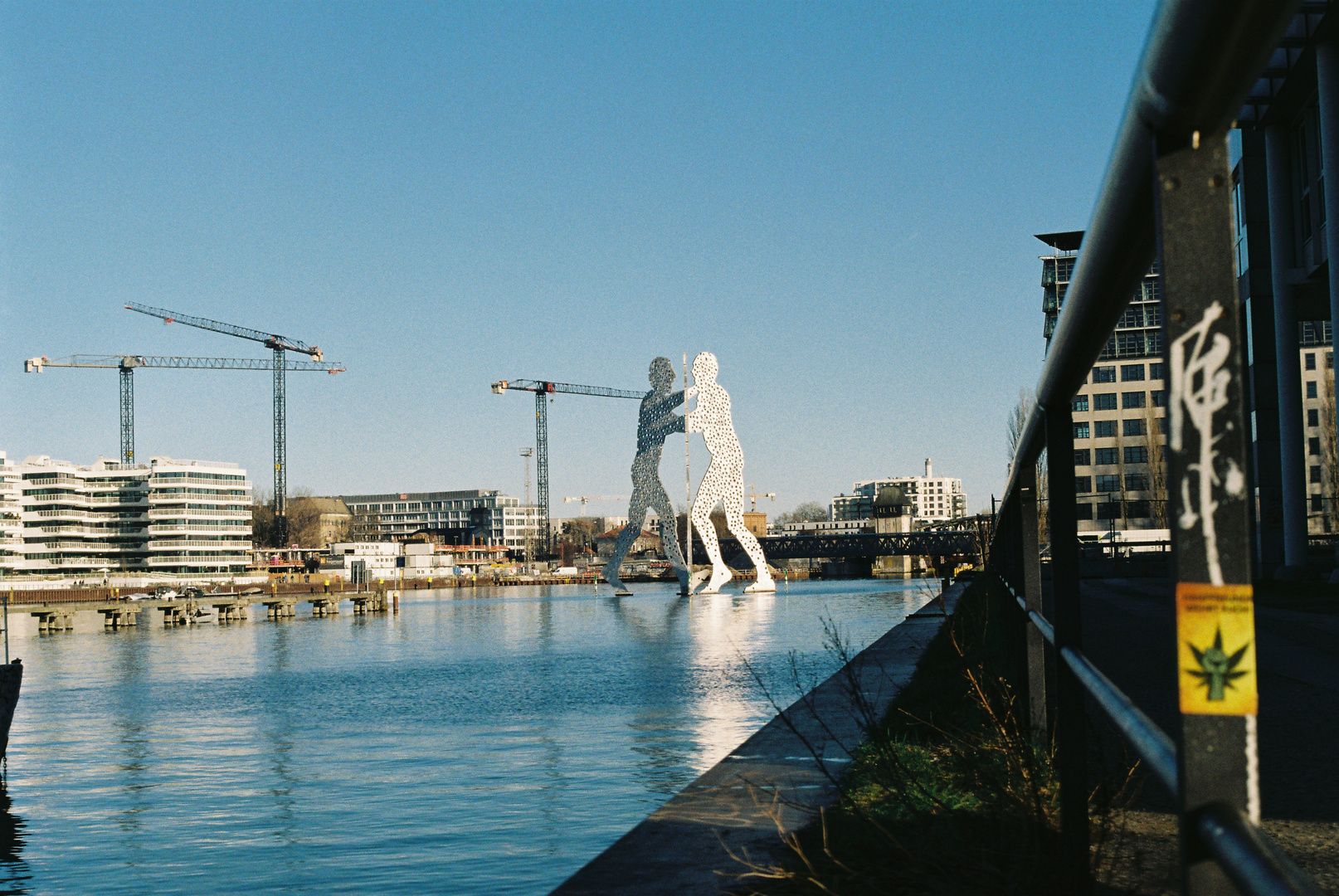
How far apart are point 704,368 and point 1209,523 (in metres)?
66.0

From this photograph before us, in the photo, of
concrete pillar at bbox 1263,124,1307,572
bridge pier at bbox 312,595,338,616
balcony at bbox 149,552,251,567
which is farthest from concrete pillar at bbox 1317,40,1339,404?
balcony at bbox 149,552,251,567

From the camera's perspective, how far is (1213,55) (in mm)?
1062

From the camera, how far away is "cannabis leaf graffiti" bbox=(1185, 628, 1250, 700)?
43.9 inches

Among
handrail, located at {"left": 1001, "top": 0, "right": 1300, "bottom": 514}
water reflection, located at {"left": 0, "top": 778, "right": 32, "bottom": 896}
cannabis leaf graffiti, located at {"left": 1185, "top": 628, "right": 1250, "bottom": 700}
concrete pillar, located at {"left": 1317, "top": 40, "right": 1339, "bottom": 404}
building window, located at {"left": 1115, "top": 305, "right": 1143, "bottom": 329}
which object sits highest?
building window, located at {"left": 1115, "top": 305, "right": 1143, "bottom": 329}

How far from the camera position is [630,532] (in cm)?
7706

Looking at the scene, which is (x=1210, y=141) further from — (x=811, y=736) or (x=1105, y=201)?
(x=811, y=736)

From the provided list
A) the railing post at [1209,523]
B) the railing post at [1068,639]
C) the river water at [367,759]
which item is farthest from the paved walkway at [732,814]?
the railing post at [1209,523]

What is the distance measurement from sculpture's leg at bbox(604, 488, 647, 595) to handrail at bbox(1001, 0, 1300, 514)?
68.7 m

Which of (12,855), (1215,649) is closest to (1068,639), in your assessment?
(1215,649)

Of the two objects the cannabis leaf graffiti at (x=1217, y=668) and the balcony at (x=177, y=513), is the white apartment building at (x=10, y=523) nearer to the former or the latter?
the balcony at (x=177, y=513)

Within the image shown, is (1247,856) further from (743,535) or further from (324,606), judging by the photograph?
(324,606)

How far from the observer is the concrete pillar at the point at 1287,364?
28.2 metres

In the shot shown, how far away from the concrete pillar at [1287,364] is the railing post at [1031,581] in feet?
86.3

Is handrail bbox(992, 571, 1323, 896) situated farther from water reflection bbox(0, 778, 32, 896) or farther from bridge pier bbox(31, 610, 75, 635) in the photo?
bridge pier bbox(31, 610, 75, 635)
